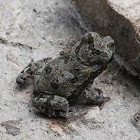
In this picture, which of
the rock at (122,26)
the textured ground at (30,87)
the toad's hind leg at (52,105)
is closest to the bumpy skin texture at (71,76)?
the toad's hind leg at (52,105)

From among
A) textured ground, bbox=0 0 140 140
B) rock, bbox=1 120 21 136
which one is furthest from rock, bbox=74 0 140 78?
rock, bbox=1 120 21 136

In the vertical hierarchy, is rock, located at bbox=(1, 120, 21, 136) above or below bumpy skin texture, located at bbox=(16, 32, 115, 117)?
below

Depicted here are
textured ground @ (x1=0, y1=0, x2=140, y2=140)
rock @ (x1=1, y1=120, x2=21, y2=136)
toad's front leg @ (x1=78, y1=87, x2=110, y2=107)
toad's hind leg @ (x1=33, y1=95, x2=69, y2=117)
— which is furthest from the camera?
toad's front leg @ (x1=78, y1=87, x2=110, y2=107)

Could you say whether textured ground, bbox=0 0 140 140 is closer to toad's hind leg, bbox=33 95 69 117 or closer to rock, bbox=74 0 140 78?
toad's hind leg, bbox=33 95 69 117

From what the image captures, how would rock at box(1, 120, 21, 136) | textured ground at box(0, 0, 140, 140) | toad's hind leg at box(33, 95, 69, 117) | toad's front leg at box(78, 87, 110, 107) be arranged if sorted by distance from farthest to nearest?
toad's front leg at box(78, 87, 110, 107) → toad's hind leg at box(33, 95, 69, 117) → textured ground at box(0, 0, 140, 140) → rock at box(1, 120, 21, 136)

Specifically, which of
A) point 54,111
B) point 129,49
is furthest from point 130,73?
point 54,111

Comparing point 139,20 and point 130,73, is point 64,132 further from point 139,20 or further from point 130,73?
point 139,20

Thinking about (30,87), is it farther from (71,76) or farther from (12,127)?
(12,127)

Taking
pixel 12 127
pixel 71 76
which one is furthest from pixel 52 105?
pixel 12 127
